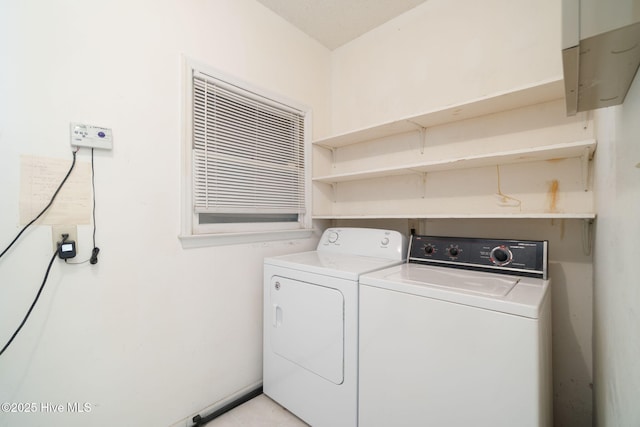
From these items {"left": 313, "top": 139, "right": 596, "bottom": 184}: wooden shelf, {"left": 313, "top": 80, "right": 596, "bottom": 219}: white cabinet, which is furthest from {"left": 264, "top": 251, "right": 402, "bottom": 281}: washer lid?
{"left": 313, "top": 139, "right": 596, "bottom": 184}: wooden shelf

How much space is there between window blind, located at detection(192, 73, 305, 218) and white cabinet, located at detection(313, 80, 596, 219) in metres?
0.28

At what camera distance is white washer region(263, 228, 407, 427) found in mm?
1410

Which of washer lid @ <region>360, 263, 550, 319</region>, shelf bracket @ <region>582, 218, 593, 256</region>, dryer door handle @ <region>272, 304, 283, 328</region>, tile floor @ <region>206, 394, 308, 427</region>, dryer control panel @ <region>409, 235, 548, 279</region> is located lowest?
tile floor @ <region>206, 394, 308, 427</region>

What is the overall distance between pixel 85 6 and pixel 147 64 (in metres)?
0.31

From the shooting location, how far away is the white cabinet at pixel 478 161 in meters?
1.48

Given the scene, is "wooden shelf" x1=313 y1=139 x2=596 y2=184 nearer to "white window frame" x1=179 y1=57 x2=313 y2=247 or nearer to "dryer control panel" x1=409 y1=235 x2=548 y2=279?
"dryer control panel" x1=409 y1=235 x2=548 y2=279

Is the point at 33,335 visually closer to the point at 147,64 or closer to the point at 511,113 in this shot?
the point at 147,64

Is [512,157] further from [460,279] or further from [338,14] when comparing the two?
[338,14]

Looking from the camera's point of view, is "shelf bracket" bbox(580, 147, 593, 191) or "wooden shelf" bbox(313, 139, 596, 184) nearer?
"wooden shelf" bbox(313, 139, 596, 184)

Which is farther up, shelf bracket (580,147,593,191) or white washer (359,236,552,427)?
shelf bracket (580,147,593,191)

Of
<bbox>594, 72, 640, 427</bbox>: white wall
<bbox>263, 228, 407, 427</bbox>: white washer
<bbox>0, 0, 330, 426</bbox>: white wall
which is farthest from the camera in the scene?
<bbox>263, 228, 407, 427</bbox>: white washer

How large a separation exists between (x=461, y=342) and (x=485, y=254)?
641 mm

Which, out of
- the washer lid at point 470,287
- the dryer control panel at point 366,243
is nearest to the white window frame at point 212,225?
the dryer control panel at point 366,243

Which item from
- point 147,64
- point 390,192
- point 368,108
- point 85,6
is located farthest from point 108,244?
point 368,108
